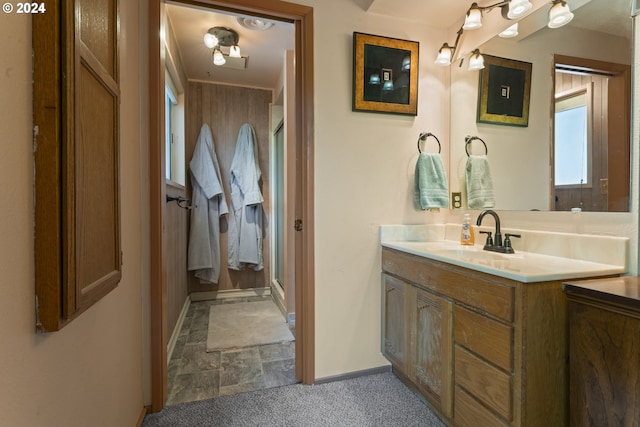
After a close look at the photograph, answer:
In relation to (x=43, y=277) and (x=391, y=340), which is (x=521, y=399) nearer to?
(x=391, y=340)

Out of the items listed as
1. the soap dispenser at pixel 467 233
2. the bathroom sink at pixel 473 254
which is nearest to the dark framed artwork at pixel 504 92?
the soap dispenser at pixel 467 233

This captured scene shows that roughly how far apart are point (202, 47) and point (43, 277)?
2574 millimetres

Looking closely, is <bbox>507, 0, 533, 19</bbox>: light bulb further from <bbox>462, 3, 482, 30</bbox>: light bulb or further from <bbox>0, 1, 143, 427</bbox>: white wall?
<bbox>0, 1, 143, 427</bbox>: white wall

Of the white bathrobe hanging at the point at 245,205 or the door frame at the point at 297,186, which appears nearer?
the door frame at the point at 297,186

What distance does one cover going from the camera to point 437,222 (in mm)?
2074

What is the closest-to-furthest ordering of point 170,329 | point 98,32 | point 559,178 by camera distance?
point 98,32
point 559,178
point 170,329

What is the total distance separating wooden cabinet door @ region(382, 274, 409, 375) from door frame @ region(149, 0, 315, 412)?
18.0 inches

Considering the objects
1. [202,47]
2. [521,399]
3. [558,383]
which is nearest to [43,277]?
[521,399]

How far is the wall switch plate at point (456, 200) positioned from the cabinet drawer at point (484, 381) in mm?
1028

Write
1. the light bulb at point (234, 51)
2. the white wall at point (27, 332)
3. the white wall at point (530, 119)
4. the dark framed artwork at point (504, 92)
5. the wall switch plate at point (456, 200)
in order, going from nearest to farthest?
the white wall at point (27, 332) → the white wall at point (530, 119) → the dark framed artwork at point (504, 92) → the wall switch plate at point (456, 200) → the light bulb at point (234, 51)

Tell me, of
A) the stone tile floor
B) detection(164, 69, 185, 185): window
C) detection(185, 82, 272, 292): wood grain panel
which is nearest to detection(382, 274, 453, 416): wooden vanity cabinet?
the stone tile floor

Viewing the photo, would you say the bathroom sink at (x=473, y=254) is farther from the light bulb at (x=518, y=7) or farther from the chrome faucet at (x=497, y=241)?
the light bulb at (x=518, y=7)

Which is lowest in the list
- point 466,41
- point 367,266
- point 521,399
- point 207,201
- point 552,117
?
point 521,399

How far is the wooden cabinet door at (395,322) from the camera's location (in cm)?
169
